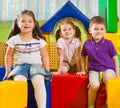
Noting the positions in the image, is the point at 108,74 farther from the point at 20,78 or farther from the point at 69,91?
the point at 20,78

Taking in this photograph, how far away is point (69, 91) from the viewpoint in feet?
5.49

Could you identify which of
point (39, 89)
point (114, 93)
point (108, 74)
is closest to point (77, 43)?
point (108, 74)

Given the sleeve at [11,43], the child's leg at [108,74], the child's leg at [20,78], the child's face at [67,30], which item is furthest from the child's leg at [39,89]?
the child's face at [67,30]

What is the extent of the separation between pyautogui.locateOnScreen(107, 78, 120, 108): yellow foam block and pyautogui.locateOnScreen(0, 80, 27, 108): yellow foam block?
42 centimetres

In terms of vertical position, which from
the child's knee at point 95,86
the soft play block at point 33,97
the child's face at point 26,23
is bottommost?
the soft play block at point 33,97

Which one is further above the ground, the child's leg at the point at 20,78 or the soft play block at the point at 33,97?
the child's leg at the point at 20,78

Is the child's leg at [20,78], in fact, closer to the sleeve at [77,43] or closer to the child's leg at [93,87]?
the child's leg at [93,87]

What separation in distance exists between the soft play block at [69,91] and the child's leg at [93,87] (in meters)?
0.05

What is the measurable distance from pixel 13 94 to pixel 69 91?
45 cm

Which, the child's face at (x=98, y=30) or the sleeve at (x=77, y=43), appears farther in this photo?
the sleeve at (x=77, y=43)

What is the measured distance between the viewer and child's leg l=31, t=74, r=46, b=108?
59.0 inches

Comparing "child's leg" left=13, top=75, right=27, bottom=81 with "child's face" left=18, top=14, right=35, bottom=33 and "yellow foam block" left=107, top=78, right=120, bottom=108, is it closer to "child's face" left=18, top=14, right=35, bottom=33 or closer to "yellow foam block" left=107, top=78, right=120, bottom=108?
"child's face" left=18, top=14, right=35, bottom=33

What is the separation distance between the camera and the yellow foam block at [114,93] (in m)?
1.35

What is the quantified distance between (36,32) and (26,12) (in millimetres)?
153
